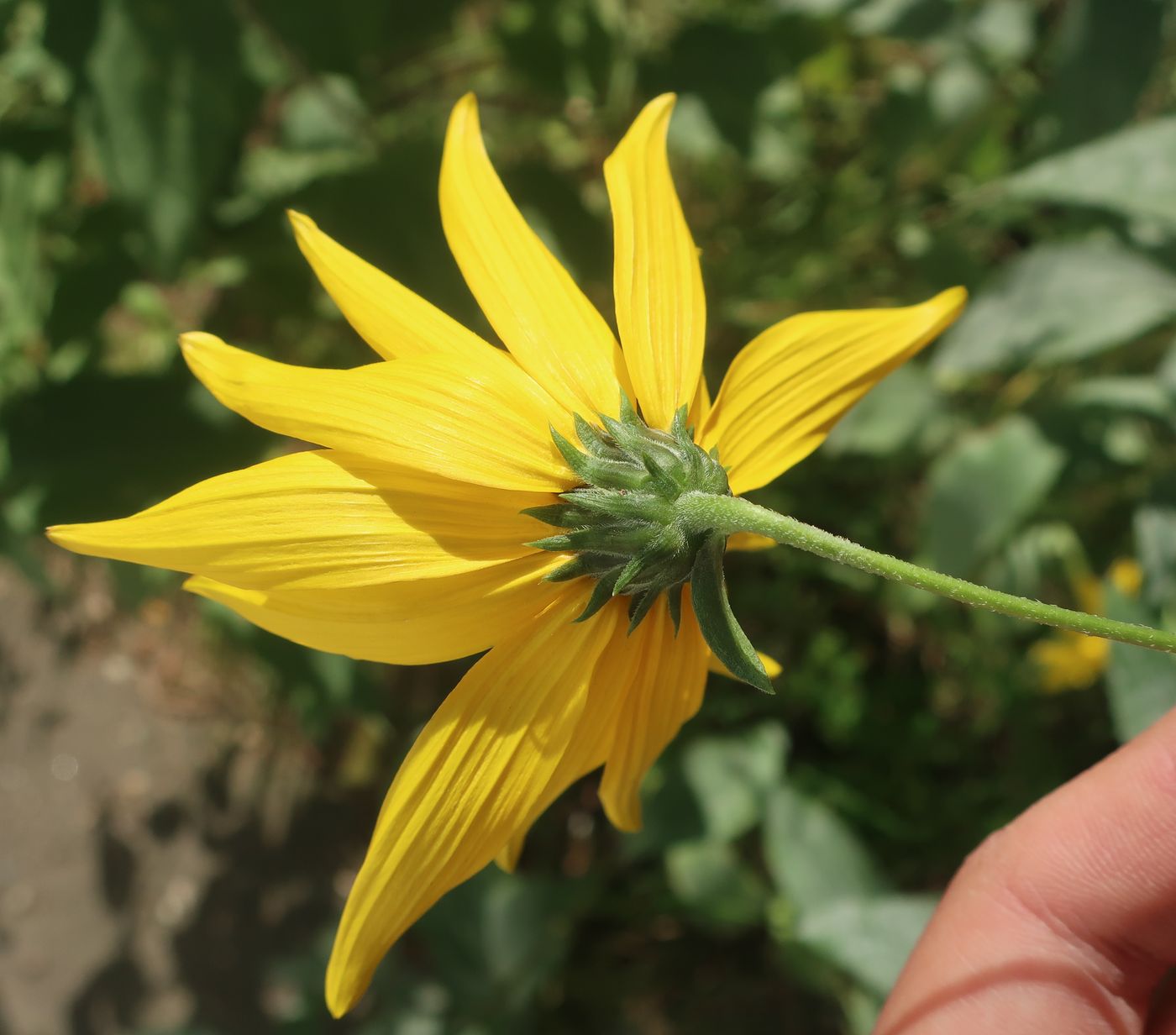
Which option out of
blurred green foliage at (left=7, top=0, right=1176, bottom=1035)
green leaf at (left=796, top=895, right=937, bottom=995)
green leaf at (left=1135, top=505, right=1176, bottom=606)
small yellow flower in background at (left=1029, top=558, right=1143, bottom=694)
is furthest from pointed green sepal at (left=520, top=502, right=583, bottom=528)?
small yellow flower in background at (left=1029, top=558, right=1143, bottom=694)

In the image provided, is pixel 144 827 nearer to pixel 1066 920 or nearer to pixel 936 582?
pixel 1066 920

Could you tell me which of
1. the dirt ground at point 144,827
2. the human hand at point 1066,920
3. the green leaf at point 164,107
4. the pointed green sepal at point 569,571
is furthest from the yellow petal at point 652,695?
the dirt ground at point 144,827

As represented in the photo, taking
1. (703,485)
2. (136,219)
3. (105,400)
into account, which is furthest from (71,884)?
(703,485)

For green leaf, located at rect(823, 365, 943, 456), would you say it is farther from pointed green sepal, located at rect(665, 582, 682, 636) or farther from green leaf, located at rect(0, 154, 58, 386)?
green leaf, located at rect(0, 154, 58, 386)

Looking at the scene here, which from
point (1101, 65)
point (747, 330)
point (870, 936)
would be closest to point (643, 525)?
point (870, 936)

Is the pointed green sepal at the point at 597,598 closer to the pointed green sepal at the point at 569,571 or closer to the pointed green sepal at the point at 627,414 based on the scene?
the pointed green sepal at the point at 569,571

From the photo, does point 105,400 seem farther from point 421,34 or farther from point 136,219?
point 421,34
